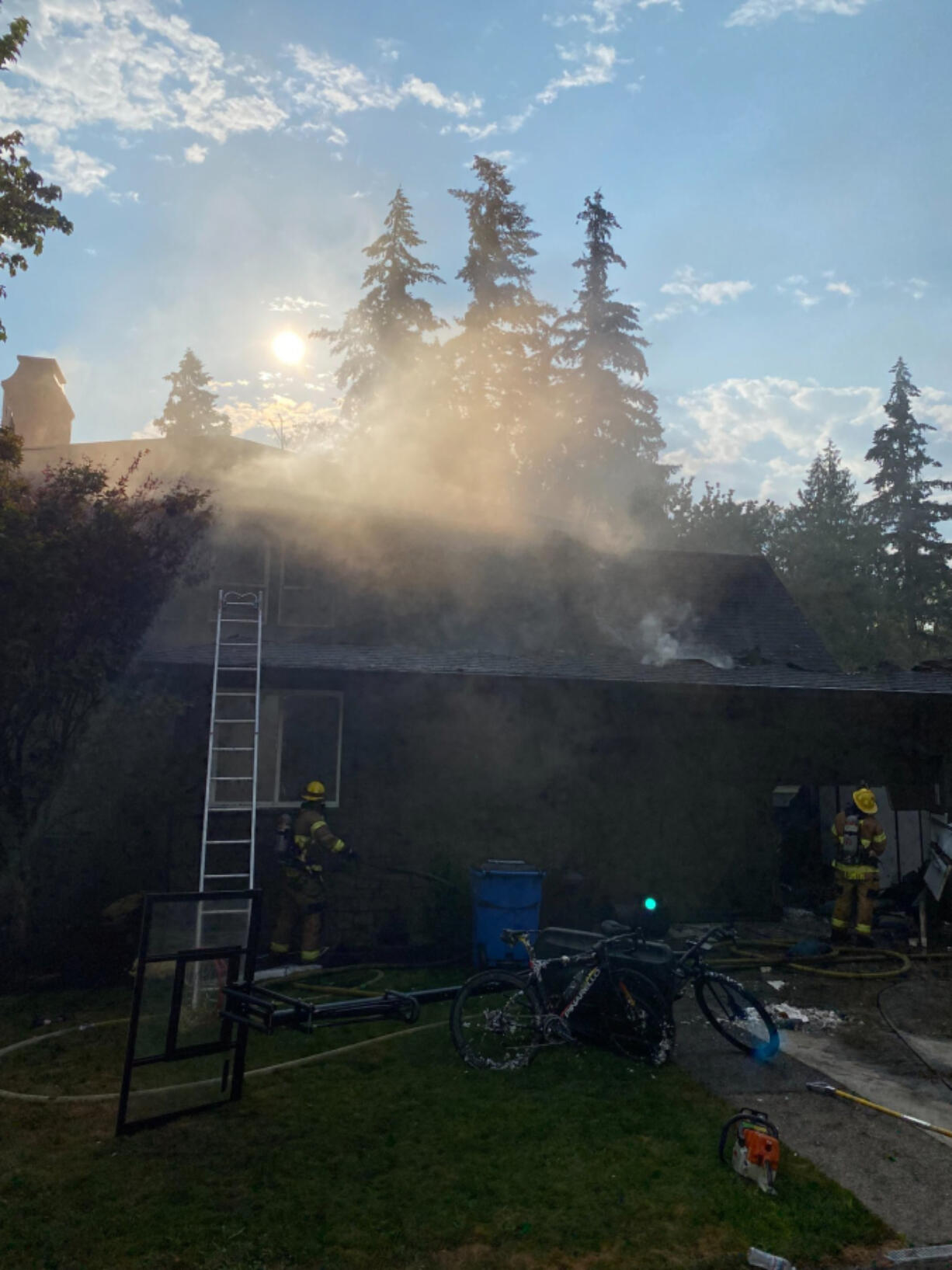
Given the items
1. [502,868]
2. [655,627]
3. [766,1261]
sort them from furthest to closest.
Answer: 1. [655,627]
2. [502,868]
3. [766,1261]

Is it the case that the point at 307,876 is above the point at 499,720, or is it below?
Answer: below

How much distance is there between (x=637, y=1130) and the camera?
16.7 feet

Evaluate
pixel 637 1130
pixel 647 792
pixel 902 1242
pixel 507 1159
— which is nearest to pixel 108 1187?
pixel 507 1159

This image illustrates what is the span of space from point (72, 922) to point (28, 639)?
3407 millimetres

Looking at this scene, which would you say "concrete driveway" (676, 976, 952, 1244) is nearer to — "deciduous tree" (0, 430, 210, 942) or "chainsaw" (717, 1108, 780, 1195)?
"chainsaw" (717, 1108, 780, 1195)

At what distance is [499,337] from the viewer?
32.4 m

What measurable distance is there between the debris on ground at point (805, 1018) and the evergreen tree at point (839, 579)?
2824 cm

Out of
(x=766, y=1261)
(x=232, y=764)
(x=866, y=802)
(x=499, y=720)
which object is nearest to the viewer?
(x=766, y=1261)

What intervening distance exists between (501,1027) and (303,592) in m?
7.96

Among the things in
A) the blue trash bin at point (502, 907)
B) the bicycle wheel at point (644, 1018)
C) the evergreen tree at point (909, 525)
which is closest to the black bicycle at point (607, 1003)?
the bicycle wheel at point (644, 1018)

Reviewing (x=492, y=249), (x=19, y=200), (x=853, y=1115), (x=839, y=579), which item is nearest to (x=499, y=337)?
(x=492, y=249)

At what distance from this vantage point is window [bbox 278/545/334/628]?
1273 centimetres

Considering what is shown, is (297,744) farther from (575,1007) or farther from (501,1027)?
(575,1007)

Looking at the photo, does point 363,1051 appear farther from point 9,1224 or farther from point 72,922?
point 72,922
